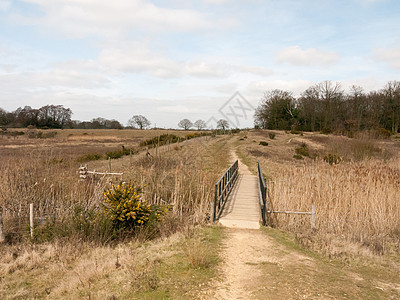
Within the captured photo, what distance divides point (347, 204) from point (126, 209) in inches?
290

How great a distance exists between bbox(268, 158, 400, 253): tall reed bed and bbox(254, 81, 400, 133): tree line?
37903mm

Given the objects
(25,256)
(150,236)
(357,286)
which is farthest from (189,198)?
(357,286)

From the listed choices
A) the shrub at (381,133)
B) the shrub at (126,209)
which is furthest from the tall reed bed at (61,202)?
the shrub at (381,133)

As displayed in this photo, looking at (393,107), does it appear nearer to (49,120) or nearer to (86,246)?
(86,246)

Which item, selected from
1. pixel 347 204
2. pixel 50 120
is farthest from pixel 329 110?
pixel 50 120

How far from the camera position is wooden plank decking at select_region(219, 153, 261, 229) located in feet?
30.1

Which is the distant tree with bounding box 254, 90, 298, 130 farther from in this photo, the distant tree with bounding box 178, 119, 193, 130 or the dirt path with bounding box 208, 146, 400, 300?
the dirt path with bounding box 208, 146, 400, 300

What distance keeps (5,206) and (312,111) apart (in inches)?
2396

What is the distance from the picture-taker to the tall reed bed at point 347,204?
9422 millimetres

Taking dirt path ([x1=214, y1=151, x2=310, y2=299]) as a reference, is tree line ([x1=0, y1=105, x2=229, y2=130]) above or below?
above

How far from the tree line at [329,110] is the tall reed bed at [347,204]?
37.9 m

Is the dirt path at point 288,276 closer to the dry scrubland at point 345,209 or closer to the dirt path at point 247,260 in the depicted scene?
the dirt path at point 247,260

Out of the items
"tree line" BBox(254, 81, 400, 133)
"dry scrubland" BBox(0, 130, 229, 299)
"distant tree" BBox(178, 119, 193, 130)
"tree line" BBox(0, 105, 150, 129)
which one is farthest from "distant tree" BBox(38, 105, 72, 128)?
"dry scrubland" BBox(0, 130, 229, 299)

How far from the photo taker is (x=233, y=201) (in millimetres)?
11961
